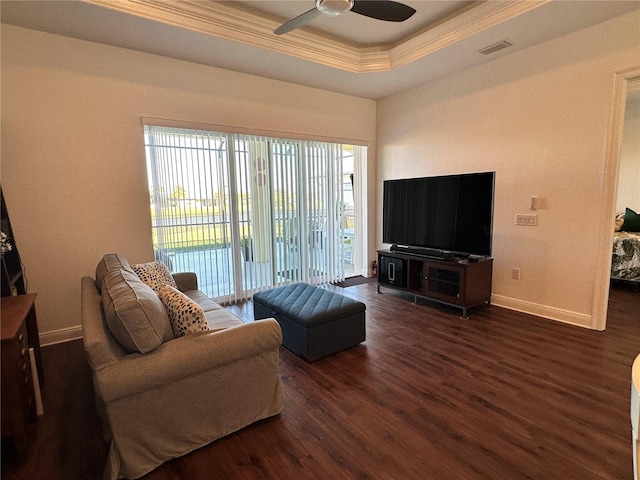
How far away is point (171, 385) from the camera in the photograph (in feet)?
5.28

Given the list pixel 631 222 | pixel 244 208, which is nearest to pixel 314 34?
pixel 244 208

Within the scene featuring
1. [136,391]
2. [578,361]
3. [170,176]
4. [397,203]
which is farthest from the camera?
[397,203]

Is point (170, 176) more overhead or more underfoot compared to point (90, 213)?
more overhead

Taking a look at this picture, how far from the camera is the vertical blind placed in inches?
143

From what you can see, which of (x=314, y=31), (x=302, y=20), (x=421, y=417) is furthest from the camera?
(x=314, y=31)

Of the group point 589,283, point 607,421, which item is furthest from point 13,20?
point 589,283

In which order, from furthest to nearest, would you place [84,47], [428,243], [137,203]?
[428,243] → [137,203] → [84,47]

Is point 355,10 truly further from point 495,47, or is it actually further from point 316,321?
point 316,321

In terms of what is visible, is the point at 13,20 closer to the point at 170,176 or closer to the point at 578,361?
the point at 170,176

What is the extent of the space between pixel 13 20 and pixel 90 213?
1.61 meters

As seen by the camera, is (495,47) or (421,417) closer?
(421,417)

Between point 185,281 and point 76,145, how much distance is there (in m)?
1.59

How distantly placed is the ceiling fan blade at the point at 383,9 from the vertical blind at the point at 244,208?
2080mm

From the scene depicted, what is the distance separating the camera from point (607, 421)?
1.88 m
